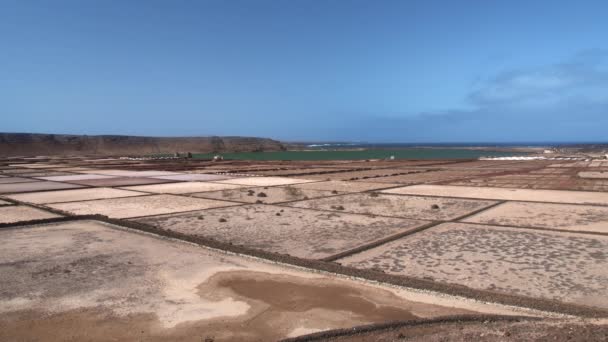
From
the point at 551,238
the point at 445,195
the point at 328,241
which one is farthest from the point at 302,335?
the point at 445,195

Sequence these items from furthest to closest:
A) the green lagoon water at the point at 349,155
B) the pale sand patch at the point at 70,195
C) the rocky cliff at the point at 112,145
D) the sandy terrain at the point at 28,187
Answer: the rocky cliff at the point at 112,145 → the green lagoon water at the point at 349,155 → the sandy terrain at the point at 28,187 → the pale sand patch at the point at 70,195

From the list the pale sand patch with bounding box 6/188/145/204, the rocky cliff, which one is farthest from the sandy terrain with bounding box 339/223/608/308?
the rocky cliff

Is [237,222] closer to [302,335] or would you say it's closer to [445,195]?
[302,335]

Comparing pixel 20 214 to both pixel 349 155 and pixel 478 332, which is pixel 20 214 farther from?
pixel 349 155

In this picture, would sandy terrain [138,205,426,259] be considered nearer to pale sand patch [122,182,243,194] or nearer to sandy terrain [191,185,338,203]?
sandy terrain [191,185,338,203]

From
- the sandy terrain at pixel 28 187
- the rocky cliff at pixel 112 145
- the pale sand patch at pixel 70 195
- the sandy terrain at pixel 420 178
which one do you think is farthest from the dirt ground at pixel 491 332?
the rocky cliff at pixel 112 145

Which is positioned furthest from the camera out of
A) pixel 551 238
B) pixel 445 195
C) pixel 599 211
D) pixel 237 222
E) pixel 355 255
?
pixel 445 195

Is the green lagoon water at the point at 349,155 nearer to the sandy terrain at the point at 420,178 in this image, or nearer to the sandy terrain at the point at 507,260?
the sandy terrain at the point at 420,178
